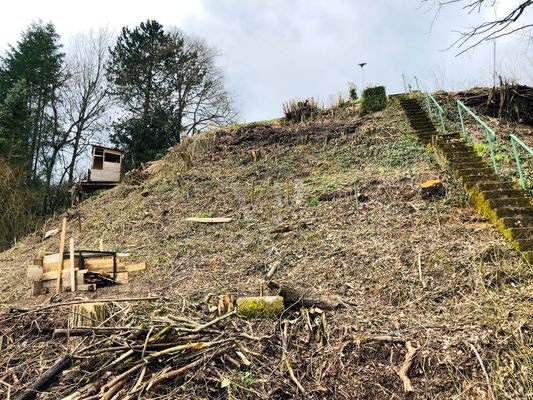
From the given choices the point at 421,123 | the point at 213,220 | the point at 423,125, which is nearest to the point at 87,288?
the point at 213,220

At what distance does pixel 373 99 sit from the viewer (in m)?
14.6

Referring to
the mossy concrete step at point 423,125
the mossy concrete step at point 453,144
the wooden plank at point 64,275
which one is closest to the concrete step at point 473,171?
the mossy concrete step at point 453,144

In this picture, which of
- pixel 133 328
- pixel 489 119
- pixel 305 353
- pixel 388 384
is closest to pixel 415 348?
pixel 388 384

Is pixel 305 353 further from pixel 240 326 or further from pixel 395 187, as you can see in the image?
pixel 395 187

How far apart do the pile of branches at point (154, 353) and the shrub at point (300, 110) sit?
11.2m

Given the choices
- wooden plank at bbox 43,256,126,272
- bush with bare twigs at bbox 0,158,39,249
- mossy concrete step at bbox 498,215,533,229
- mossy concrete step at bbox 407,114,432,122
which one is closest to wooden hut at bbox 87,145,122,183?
bush with bare twigs at bbox 0,158,39,249

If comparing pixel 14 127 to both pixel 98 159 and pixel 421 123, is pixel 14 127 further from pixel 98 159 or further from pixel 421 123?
pixel 421 123

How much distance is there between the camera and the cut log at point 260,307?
4.69 metres

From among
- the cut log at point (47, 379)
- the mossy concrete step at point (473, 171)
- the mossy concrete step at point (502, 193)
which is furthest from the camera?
the mossy concrete step at point (473, 171)

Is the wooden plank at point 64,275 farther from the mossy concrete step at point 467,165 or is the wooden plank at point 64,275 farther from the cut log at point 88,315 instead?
the mossy concrete step at point 467,165

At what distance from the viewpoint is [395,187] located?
8969mm

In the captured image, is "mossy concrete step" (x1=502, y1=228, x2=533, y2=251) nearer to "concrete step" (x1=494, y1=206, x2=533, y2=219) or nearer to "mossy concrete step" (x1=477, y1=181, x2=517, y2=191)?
"concrete step" (x1=494, y1=206, x2=533, y2=219)

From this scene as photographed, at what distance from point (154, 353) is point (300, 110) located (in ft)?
41.0

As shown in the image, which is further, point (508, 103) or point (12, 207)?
point (12, 207)
